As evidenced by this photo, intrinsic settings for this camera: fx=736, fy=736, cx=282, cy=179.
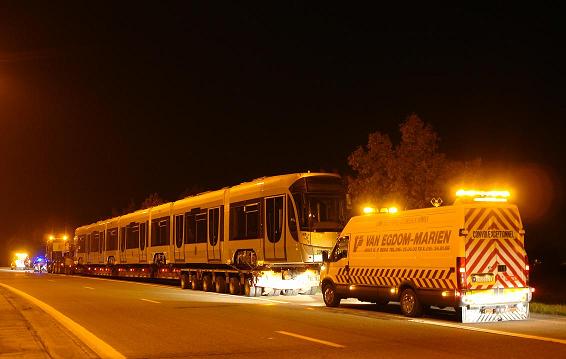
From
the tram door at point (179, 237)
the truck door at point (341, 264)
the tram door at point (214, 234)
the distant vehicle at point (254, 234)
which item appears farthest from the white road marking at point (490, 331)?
the tram door at point (179, 237)

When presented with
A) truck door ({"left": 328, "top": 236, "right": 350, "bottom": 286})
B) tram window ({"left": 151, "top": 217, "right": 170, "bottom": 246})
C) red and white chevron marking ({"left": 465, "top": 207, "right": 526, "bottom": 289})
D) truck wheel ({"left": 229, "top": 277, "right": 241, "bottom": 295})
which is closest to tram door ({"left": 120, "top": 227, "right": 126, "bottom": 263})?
tram window ({"left": 151, "top": 217, "right": 170, "bottom": 246})

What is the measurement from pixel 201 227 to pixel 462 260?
1882cm

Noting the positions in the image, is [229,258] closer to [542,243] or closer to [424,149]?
[424,149]

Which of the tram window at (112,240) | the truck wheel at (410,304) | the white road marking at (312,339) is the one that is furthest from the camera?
the tram window at (112,240)

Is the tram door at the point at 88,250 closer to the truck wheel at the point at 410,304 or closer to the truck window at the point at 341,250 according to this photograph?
the truck window at the point at 341,250

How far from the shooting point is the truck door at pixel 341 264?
2034 centimetres

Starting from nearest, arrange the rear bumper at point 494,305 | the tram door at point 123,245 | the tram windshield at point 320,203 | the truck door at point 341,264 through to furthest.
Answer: the rear bumper at point 494,305 → the truck door at point 341,264 → the tram windshield at point 320,203 → the tram door at point 123,245

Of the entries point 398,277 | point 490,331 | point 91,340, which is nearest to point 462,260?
point 490,331

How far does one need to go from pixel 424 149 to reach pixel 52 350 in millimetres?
23105

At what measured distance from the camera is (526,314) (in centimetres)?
1681

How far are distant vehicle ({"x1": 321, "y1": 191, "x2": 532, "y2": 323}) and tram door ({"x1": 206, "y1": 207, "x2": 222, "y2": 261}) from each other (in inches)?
529

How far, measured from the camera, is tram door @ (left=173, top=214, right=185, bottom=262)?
35469 mm

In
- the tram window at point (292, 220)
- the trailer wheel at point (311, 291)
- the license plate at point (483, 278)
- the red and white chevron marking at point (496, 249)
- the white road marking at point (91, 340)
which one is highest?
the tram window at point (292, 220)

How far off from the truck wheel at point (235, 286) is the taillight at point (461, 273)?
14431 mm
